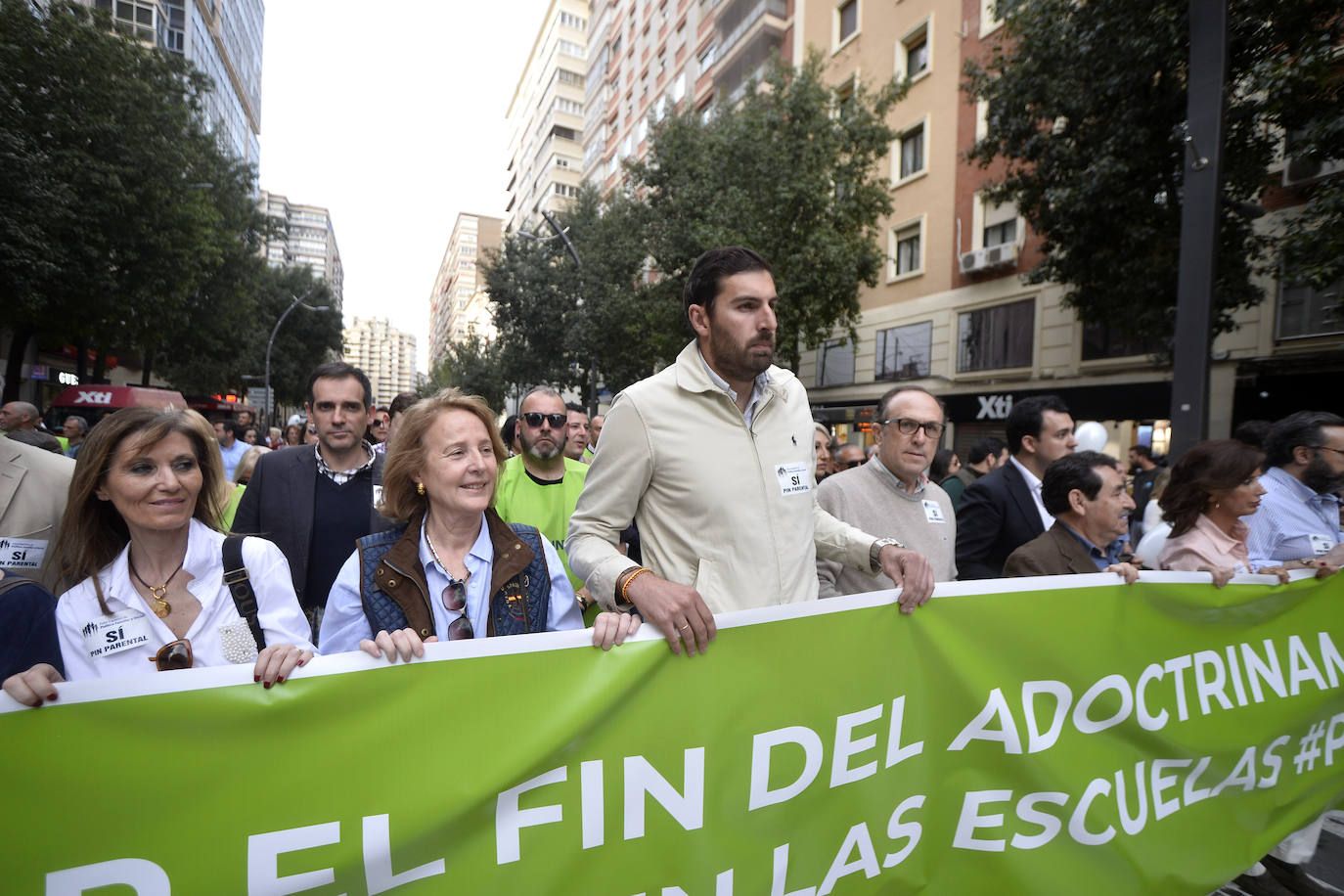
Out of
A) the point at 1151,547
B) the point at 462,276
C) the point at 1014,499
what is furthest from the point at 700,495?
the point at 462,276

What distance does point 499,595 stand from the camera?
211 cm

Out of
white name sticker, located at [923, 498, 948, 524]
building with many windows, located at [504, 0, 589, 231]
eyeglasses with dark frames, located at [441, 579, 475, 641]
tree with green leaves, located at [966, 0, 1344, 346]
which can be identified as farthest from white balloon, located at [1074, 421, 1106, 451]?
building with many windows, located at [504, 0, 589, 231]

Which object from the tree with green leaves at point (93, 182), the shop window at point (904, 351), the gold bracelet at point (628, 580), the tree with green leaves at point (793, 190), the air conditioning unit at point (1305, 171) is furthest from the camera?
the shop window at point (904, 351)

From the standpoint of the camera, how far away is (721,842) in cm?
176

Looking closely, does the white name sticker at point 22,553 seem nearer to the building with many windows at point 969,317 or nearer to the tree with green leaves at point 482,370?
the building with many windows at point 969,317

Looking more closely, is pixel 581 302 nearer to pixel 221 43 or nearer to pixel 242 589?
pixel 242 589

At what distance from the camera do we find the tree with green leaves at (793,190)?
15.3 metres

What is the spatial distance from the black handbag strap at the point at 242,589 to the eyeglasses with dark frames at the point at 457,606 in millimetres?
455

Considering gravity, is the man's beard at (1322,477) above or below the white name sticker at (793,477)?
below

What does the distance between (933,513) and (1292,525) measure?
1879 mm

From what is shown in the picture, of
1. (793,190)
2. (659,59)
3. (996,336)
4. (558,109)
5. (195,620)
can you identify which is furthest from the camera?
(558,109)

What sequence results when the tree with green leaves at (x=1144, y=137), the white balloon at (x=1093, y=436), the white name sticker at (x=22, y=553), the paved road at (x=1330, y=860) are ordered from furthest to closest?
the tree with green leaves at (x=1144, y=137)
the white balloon at (x=1093, y=436)
the paved road at (x=1330, y=860)
the white name sticker at (x=22, y=553)

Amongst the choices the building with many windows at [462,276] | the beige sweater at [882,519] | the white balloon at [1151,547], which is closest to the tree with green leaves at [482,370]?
the white balloon at [1151,547]

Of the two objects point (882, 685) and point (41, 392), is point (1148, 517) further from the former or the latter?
point (41, 392)
